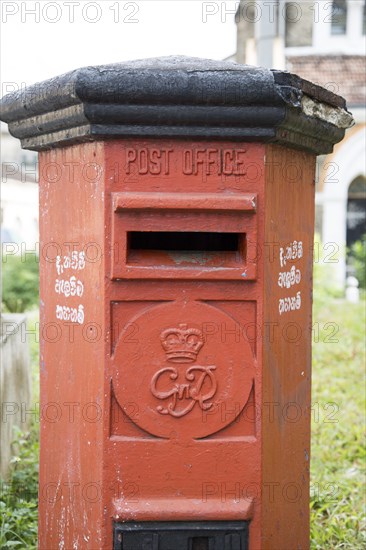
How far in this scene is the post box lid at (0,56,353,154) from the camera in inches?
82.3

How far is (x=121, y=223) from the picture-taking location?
2195mm

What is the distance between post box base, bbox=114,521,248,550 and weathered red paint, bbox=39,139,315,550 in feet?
0.10

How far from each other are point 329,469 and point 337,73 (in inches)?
427

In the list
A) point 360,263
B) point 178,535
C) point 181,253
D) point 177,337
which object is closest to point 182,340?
point 177,337

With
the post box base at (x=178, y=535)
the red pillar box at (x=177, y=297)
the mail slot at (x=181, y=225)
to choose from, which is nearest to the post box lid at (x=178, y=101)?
the red pillar box at (x=177, y=297)

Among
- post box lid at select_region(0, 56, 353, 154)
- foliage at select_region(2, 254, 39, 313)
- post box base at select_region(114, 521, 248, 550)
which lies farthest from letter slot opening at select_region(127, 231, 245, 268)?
foliage at select_region(2, 254, 39, 313)

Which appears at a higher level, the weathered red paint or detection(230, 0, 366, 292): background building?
detection(230, 0, 366, 292): background building

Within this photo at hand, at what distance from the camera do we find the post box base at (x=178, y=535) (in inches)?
88.0

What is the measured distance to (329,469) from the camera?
4.32 meters

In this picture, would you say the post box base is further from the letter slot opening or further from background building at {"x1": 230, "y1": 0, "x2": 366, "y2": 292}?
background building at {"x1": 230, "y1": 0, "x2": 366, "y2": 292}

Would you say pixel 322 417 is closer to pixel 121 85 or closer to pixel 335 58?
pixel 121 85

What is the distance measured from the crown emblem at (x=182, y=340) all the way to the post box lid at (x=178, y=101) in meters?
0.57

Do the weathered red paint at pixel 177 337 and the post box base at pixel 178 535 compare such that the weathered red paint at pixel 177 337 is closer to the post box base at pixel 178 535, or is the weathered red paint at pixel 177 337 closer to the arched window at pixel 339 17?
the post box base at pixel 178 535

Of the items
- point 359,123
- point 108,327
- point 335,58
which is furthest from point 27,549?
point 335,58
